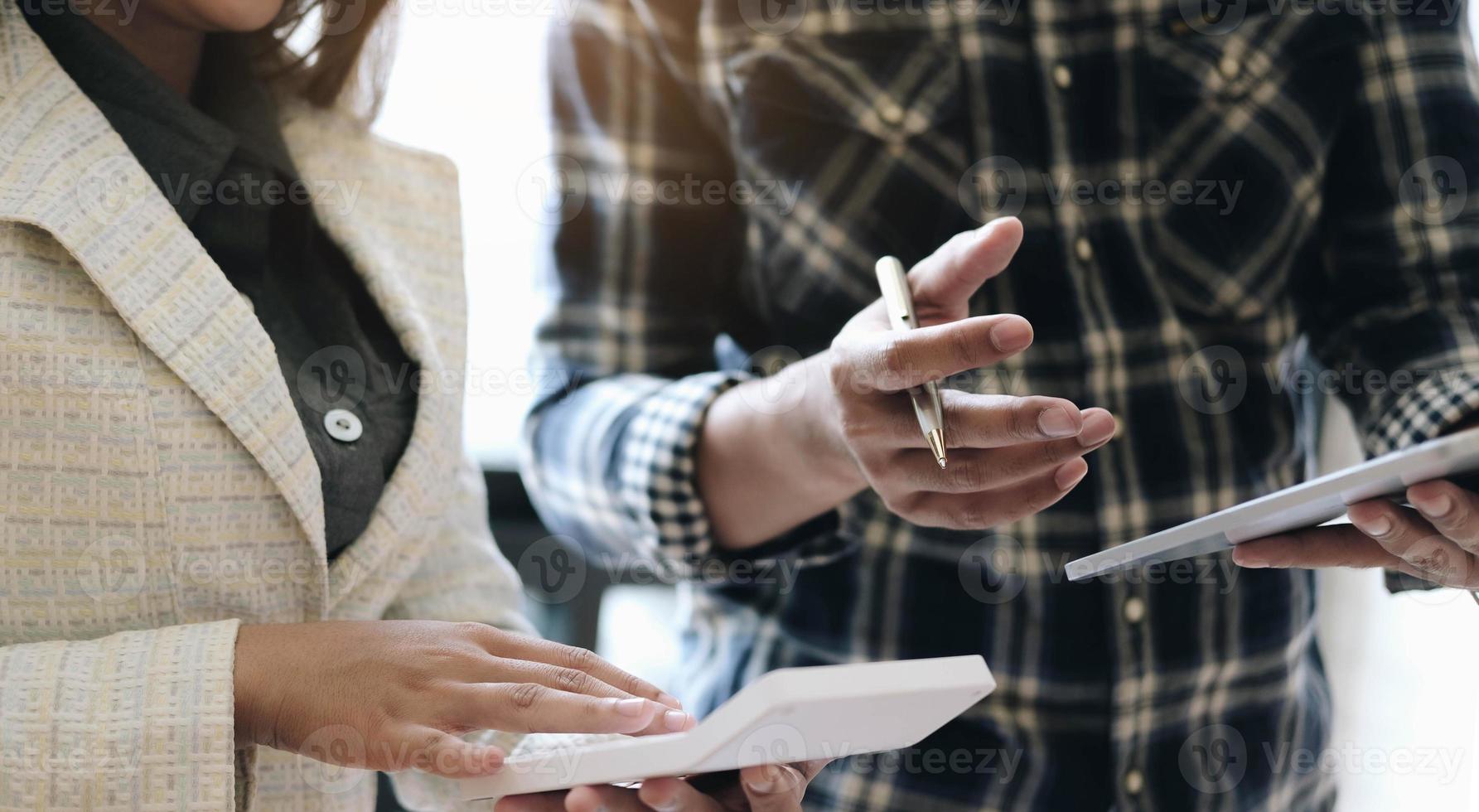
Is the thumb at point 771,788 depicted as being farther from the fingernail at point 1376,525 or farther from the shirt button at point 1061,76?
the shirt button at point 1061,76

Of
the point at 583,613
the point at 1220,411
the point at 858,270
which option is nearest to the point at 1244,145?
the point at 1220,411

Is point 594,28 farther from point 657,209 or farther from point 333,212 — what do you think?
point 333,212

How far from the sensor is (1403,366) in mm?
855

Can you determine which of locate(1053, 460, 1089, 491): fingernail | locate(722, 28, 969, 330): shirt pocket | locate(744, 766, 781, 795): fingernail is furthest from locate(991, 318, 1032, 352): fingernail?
locate(722, 28, 969, 330): shirt pocket

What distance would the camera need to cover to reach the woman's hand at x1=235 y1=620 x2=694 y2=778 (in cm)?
54

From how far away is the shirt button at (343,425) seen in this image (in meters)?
0.69

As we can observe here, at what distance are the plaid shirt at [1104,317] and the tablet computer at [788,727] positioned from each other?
1.03ft

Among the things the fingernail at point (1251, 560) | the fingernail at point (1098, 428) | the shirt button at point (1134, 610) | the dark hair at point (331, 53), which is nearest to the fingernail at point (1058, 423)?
the fingernail at point (1098, 428)

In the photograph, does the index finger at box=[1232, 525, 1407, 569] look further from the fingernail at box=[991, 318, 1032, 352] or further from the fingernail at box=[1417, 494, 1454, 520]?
the fingernail at box=[991, 318, 1032, 352]

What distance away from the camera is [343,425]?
2.29 ft

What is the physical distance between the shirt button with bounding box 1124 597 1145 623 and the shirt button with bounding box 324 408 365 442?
575mm

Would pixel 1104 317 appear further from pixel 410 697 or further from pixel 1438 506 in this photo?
pixel 410 697

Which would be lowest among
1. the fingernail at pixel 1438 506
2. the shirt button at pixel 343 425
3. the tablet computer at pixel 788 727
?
the tablet computer at pixel 788 727

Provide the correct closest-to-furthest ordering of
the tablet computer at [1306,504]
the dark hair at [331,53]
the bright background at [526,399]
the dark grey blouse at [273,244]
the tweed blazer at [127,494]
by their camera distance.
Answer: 1. the tablet computer at [1306,504]
2. the tweed blazer at [127,494]
3. the dark grey blouse at [273,244]
4. the dark hair at [331,53]
5. the bright background at [526,399]
